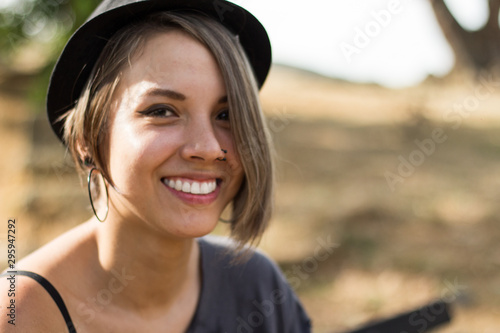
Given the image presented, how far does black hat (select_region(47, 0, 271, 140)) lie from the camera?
1.72 m

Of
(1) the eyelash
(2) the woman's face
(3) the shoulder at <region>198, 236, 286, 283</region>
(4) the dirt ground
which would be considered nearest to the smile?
(2) the woman's face

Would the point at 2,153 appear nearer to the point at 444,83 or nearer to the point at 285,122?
the point at 285,122

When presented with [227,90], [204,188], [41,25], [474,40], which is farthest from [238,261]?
[474,40]

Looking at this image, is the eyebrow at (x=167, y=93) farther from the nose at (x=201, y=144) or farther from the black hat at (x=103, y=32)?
the black hat at (x=103, y=32)

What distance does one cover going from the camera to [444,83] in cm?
787

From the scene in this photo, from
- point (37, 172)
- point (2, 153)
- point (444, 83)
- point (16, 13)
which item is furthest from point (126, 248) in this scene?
point (2, 153)

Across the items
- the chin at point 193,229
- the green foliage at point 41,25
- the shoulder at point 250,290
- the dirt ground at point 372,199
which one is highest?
the chin at point 193,229

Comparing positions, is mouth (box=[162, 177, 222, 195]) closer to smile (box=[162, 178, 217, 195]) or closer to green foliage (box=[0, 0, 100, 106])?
smile (box=[162, 178, 217, 195])

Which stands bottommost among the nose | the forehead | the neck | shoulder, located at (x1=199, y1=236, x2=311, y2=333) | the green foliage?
the green foliage

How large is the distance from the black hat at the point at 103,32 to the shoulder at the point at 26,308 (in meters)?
0.63

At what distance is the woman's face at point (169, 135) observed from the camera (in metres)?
1.63

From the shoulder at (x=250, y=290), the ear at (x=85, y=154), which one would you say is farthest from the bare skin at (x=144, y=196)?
the shoulder at (x=250, y=290)

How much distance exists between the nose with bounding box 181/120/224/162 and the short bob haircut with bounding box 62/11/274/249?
10 centimetres

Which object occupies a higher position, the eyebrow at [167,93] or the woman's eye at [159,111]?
the eyebrow at [167,93]
